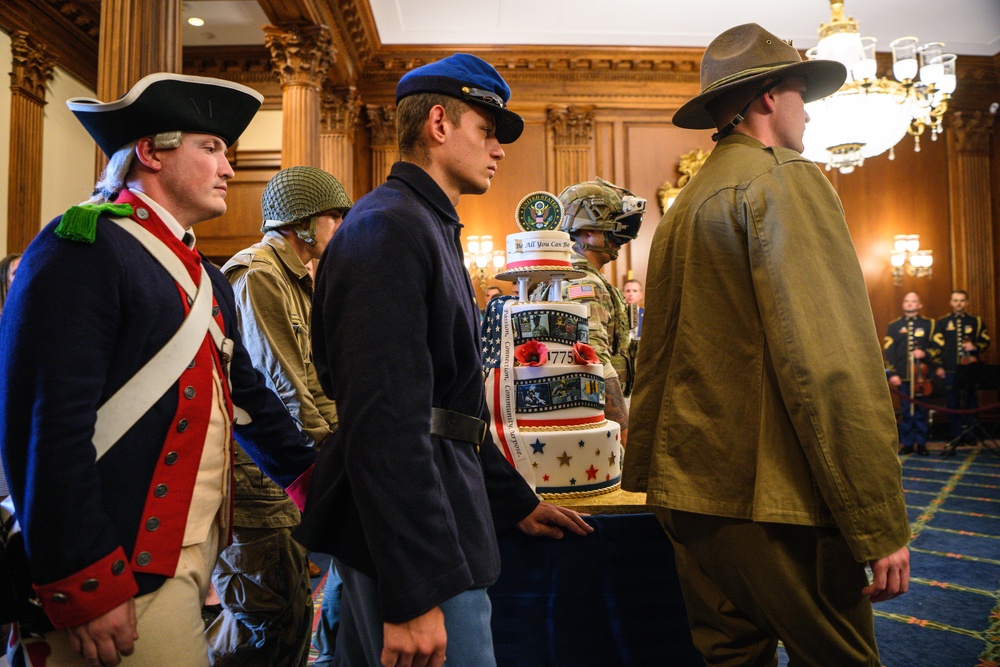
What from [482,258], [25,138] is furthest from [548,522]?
[482,258]

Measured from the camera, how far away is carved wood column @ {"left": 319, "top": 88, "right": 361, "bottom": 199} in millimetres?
9203

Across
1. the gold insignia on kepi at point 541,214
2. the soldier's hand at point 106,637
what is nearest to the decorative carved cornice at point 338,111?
the gold insignia on kepi at point 541,214

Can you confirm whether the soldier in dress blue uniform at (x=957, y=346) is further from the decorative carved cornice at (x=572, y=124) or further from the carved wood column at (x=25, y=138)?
the carved wood column at (x=25, y=138)

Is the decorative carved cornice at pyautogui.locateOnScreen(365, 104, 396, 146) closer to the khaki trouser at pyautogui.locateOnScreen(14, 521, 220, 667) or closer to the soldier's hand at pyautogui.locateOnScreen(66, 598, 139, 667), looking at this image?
the khaki trouser at pyautogui.locateOnScreen(14, 521, 220, 667)

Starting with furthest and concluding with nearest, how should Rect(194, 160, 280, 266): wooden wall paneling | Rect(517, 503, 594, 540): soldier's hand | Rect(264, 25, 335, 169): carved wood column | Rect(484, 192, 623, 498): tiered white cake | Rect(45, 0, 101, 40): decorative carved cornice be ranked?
Rect(194, 160, 280, 266): wooden wall paneling → Rect(45, 0, 101, 40): decorative carved cornice → Rect(264, 25, 335, 169): carved wood column → Rect(484, 192, 623, 498): tiered white cake → Rect(517, 503, 594, 540): soldier's hand

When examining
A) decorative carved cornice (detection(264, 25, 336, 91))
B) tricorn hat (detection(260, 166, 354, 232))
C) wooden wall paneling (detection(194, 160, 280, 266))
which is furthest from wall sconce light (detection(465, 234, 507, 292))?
tricorn hat (detection(260, 166, 354, 232))

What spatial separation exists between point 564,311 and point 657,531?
2.24 feet

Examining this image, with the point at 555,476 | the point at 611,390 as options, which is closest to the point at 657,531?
the point at 555,476

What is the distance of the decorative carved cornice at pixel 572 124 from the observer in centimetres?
1029

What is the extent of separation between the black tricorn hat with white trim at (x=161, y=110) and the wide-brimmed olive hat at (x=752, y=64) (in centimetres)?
108

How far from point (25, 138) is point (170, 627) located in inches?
315

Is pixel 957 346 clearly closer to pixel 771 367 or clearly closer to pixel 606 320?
pixel 606 320

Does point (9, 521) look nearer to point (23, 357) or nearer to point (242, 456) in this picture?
point (23, 357)

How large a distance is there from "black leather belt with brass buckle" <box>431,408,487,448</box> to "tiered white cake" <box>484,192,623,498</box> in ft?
2.21
